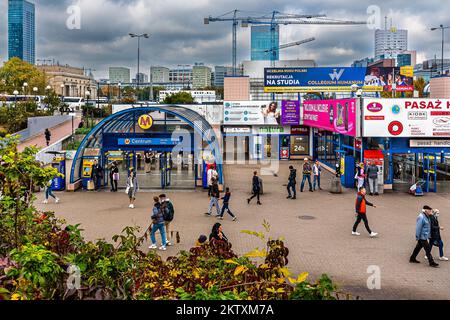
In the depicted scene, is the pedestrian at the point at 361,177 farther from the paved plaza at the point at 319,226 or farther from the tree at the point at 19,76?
the tree at the point at 19,76

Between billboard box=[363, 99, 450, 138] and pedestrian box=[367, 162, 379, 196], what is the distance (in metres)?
1.66

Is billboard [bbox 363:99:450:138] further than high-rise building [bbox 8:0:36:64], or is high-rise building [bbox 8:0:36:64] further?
high-rise building [bbox 8:0:36:64]

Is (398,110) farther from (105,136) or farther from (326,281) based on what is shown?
(326,281)

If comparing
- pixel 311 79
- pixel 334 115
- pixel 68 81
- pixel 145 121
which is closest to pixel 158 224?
pixel 145 121

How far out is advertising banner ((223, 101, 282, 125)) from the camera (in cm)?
3812

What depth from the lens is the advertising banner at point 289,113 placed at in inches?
1516

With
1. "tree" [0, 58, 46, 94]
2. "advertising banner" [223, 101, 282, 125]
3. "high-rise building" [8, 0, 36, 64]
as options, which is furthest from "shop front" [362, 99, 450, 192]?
"high-rise building" [8, 0, 36, 64]

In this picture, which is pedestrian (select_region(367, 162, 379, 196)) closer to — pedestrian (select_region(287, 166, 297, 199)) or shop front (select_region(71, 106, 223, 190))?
pedestrian (select_region(287, 166, 297, 199))

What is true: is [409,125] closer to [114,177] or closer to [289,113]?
[114,177]

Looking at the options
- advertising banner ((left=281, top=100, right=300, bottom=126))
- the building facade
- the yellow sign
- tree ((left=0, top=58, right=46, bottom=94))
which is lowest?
the yellow sign

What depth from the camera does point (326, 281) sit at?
194 inches

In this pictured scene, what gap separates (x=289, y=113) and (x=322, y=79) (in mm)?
7899
